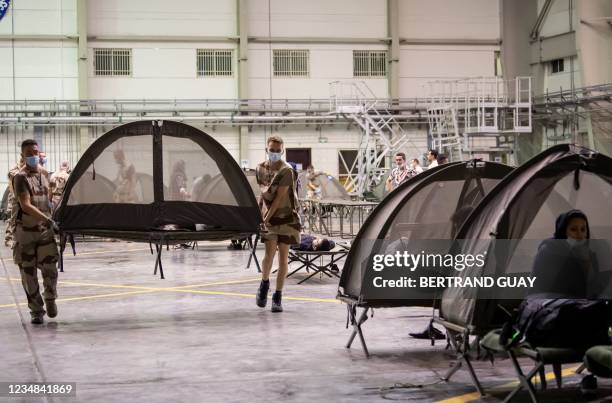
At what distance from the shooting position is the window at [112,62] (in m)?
36.7

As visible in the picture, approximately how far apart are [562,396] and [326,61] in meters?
32.3

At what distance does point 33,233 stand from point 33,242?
0.09 meters

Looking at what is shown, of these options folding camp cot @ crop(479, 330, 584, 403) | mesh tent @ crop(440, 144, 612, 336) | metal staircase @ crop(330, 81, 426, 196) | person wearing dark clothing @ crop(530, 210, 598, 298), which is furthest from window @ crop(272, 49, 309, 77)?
folding camp cot @ crop(479, 330, 584, 403)

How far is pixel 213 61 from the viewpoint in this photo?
123 feet

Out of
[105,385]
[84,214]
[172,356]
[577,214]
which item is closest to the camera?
[577,214]

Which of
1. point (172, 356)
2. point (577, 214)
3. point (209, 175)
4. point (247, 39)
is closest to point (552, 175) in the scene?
point (577, 214)

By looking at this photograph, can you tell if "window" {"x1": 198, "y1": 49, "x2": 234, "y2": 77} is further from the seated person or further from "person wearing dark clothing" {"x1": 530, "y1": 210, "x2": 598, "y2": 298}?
"person wearing dark clothing" {"x1": 530, "y1": 210, "x2": 598, "y2": 298}

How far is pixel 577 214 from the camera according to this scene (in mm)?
6762

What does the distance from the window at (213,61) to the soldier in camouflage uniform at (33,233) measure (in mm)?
27695

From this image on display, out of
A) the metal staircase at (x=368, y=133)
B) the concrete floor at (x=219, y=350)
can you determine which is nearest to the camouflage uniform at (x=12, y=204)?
the concrete floor at (x=219, y=350)

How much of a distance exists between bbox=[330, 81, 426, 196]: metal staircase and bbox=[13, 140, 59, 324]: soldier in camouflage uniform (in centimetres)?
2664

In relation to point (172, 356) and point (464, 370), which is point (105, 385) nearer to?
point (172, 356)

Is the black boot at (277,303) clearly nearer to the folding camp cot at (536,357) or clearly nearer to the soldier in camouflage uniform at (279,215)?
the soldier in camouflage uniform at (279,215)

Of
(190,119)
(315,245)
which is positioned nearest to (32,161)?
(315,245)
